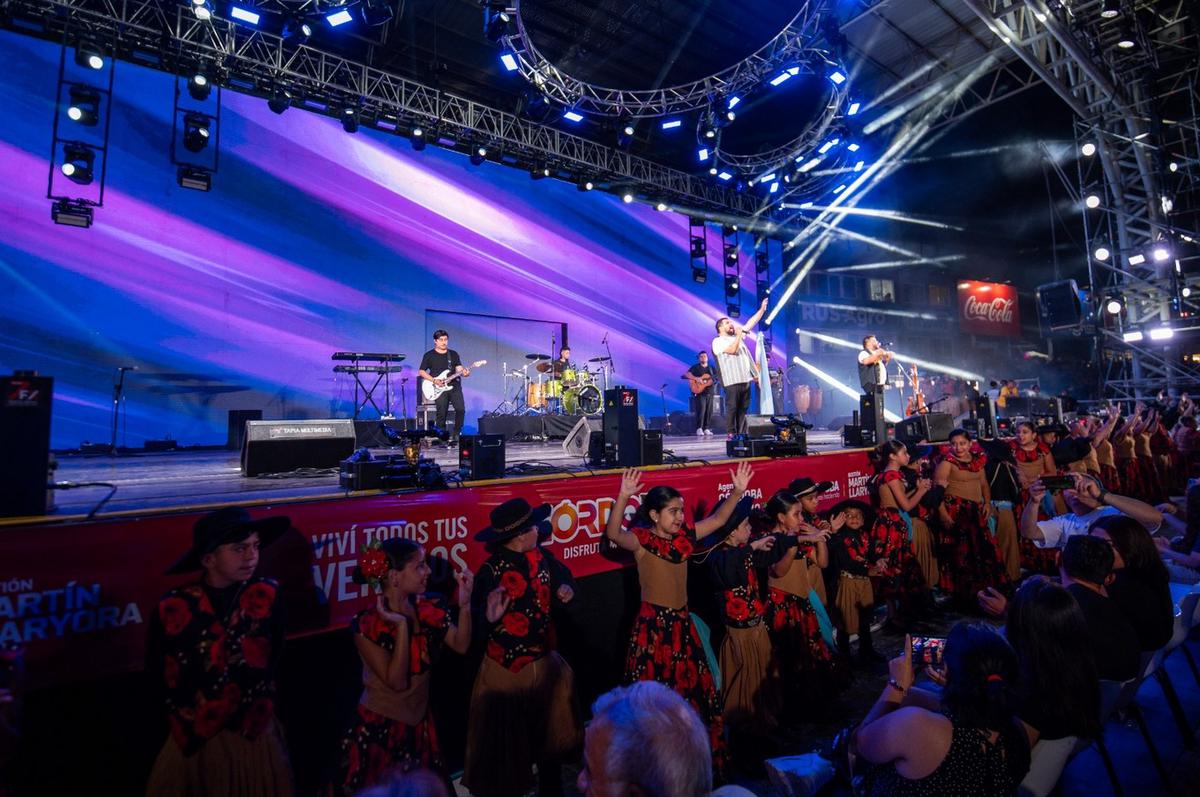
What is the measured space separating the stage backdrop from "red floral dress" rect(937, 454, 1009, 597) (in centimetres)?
867

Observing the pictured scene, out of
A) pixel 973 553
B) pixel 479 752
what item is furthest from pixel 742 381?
pixel 479 752

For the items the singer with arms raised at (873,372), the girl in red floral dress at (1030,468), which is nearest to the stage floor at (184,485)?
the singer with arms raised at (873,372)

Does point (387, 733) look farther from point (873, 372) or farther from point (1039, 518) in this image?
point (873, 372)

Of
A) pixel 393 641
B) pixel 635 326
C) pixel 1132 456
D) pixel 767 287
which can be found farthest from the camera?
pixel 767 287

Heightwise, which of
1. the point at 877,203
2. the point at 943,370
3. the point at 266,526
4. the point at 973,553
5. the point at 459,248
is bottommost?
the point at 973,553

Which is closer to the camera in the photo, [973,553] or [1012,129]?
[973,553]

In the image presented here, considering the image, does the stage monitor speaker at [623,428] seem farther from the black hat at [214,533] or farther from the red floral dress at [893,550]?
the black hat at [214,533]

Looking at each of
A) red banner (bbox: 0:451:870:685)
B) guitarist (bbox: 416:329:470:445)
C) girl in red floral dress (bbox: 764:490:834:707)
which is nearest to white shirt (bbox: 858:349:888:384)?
girl in red floral dress (bbox: 764:490:834:707)

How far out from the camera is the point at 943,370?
69.8 feet

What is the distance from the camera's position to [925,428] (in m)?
7.96

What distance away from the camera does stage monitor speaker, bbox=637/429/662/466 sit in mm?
5098

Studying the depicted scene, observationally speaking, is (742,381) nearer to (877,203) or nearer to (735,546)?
(735,546)

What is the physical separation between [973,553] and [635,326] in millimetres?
9555

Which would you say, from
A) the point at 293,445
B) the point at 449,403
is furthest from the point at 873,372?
the point at 293,445
